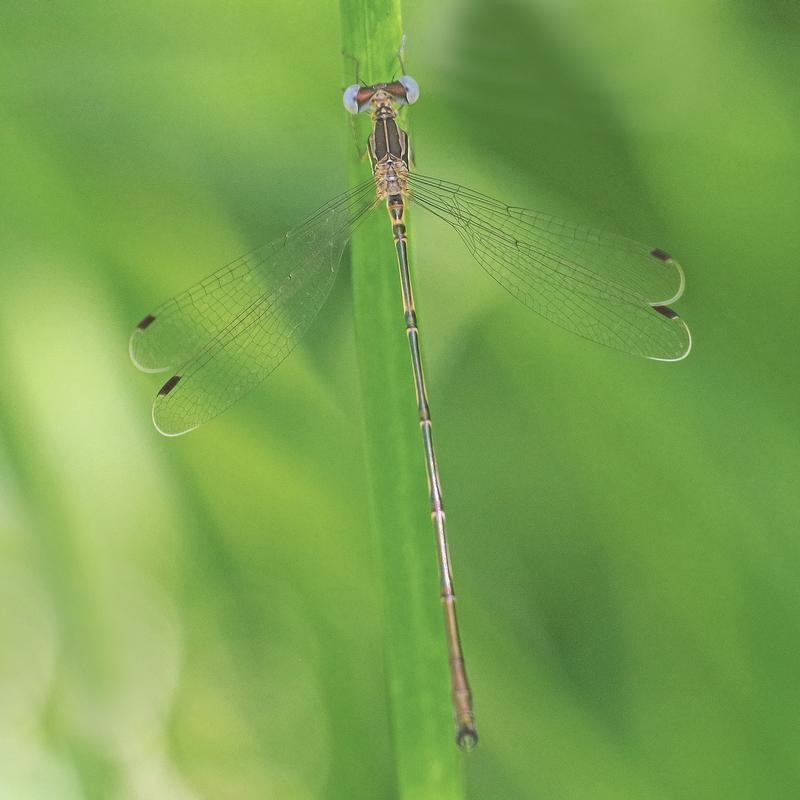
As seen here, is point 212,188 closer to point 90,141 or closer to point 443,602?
point 90,141

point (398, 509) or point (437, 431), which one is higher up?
point (437, 431)

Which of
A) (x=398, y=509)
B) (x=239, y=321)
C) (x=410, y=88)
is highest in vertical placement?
(x=410, y=88)

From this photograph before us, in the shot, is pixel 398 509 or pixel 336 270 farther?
pixel 336 270

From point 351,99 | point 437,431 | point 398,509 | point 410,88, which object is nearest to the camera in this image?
point 398,509

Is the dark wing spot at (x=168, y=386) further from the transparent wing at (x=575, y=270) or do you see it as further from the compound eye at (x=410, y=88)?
the compound eye at (x=410, y=88)

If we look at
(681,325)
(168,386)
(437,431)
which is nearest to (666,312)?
(681,325)

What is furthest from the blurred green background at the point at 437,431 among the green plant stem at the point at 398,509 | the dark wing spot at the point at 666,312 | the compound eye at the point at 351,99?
the green plant stem at the point at 398,509

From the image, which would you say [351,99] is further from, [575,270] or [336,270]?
[575,270]
